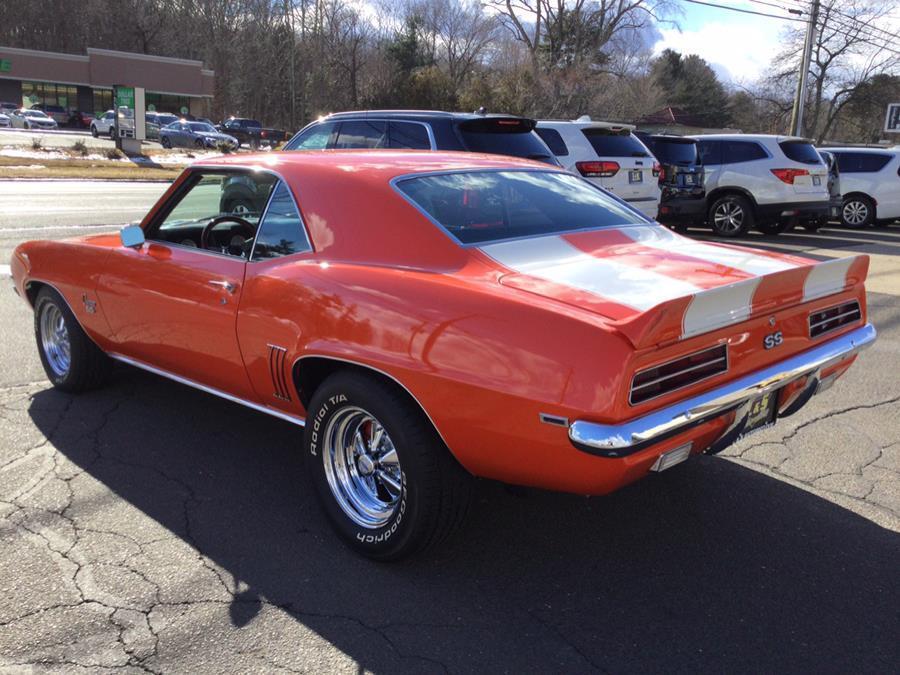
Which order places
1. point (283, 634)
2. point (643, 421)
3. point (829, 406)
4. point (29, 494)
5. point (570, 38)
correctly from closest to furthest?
point (643, 421)
point (283, 634)
point (29, 494)
point (829, 406)
point (570, 38)

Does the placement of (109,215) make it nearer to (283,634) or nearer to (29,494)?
(29,494)

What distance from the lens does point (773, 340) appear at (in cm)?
307

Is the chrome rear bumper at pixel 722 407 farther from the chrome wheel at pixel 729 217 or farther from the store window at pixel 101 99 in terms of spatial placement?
the store window at pixel 101 99

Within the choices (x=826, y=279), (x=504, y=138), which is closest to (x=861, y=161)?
(x=504, y=138)

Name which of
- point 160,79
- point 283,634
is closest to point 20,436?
point 283,634

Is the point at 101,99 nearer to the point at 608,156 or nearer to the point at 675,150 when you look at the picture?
the point at 675,150

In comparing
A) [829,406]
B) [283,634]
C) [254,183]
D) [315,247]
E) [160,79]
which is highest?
[160,79]

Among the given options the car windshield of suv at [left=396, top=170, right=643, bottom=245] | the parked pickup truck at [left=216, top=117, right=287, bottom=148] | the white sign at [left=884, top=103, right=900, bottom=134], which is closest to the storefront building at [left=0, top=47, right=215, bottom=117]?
the parked pickup truck at [left=216, top=117, right=287, bottom=148]

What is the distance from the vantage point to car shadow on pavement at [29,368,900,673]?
2.66m

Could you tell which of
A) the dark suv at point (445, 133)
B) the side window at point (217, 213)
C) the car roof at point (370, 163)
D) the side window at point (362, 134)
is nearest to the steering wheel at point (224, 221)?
the side window at point (217, 213)

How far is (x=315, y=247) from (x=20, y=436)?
2196 mm

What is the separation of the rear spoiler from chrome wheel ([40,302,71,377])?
3.90 m

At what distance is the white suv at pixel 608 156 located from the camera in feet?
36.7

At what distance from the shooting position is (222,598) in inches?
115
